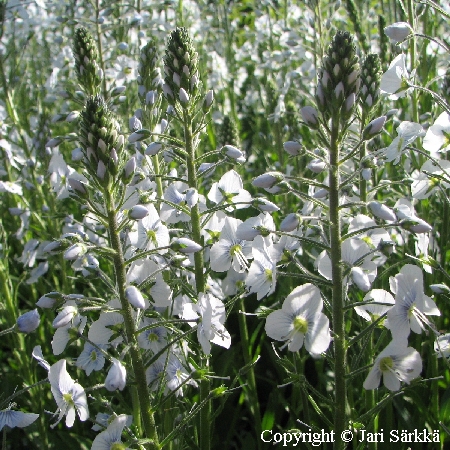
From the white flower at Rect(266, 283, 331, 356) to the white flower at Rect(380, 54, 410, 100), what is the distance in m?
1.20

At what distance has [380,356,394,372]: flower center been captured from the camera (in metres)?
2.05

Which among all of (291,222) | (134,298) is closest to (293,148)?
(291,222)

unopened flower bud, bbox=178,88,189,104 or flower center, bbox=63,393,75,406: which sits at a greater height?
unopened flower bud, bbox=178,88,189,104

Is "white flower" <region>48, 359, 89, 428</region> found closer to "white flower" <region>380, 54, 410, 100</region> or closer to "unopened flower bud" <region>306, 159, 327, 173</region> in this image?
"unopened flower bud" <region>306, 159, 327, 173</region>

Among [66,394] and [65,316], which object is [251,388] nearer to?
[66,394]

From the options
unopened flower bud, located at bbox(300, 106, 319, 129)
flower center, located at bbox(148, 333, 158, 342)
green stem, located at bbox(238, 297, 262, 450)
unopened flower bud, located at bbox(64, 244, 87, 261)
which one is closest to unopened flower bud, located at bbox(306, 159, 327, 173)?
unopened flower bud, located at bbox(300, 106, 319, 129)

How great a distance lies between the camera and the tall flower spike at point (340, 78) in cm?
207

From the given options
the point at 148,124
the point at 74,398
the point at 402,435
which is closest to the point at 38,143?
the point at 148,124

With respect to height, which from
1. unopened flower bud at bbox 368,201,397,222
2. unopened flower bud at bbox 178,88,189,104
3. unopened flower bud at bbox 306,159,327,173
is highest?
unopened flower bud at bbox 178,88,189,104

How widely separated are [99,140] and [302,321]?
1.09m

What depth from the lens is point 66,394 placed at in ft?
6.97

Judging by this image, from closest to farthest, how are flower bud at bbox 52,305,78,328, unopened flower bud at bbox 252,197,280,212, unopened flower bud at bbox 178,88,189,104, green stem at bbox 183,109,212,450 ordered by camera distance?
flower bud at bbox 52,305,78,328, unopened flower bud at bbox 252,197,280,212, unopened flower bud at bbox 178,88,189,104, green stem at bbox 183,109,212,450

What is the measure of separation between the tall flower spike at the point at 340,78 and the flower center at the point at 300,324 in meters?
0.84

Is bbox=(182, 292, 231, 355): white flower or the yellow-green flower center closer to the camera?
the yellow-green flower center
